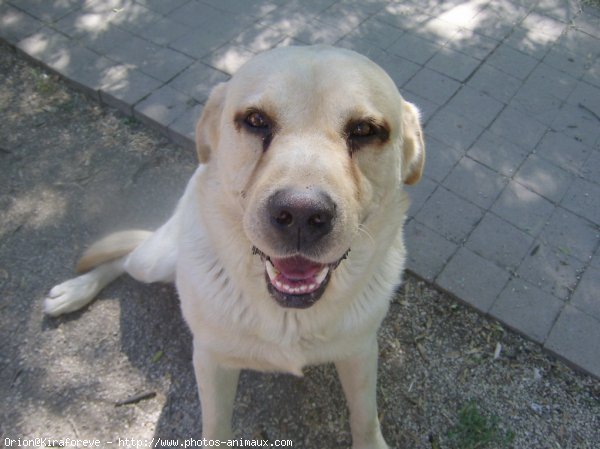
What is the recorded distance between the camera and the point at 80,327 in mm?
2803

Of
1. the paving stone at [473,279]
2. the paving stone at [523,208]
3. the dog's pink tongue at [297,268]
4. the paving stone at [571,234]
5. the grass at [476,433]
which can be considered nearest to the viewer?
the dog's pink tongue at [297,268]

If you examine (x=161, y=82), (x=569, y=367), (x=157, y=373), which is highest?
(x=161, y=82)

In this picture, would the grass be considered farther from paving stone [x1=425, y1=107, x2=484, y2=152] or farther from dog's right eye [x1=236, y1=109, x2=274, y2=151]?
paving stone [x1=425, y1=107, x2=484, y2=152]

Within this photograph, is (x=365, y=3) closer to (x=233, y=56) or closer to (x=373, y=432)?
(x=233, y=56)

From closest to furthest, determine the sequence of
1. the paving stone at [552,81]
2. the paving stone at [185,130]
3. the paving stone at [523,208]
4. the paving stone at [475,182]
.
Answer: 1. the paving stone at [523,208]
2. the paving stone at [475,182]
3. the paving stone at [185,130]
4. the paving stone at [552,81]

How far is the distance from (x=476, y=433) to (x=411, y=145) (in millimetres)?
1466

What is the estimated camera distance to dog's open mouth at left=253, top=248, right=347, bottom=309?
Result: 1.72 m

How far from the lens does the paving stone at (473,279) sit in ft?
9.74

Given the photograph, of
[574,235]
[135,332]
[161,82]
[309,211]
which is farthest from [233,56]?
[309,211]

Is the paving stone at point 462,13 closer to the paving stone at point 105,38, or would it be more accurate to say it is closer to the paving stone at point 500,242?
the paving stone at point 500,242

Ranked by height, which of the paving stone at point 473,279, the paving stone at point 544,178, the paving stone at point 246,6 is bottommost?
the paving stone at point 473,279

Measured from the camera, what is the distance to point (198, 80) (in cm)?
408

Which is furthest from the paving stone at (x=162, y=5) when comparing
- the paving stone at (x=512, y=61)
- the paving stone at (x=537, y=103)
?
the paving stone at (x=537, y=103)

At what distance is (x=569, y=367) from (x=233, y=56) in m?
3.35
